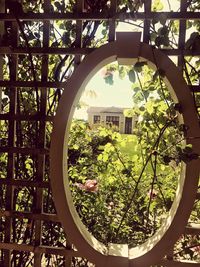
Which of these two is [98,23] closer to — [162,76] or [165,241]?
[162,76]

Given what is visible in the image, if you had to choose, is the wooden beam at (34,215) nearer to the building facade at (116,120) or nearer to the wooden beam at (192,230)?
the wooden beam at (192,230)

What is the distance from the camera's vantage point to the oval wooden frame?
1313 mm

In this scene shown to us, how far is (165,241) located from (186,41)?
869 mm

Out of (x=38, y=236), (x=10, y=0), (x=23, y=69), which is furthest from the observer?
(x=23, y=69)

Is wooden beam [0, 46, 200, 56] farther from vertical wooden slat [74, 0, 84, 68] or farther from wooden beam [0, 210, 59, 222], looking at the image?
wooden beam [0, 210, 59, 222]

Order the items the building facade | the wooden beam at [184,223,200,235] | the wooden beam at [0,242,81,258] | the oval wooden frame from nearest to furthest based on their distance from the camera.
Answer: the oval wooden frame
the wooden beam at [184,223,200,235]
the wooden beam at [0,242,81,258]
the building facade

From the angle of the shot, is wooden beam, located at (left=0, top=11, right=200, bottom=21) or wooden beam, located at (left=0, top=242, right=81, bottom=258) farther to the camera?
wooden beam, located at (left=0, top=242, right=81, bottom=258)

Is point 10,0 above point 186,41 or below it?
above

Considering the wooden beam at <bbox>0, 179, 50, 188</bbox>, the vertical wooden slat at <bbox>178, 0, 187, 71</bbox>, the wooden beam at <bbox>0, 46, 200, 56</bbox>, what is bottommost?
the wooden beam at <bbox>0, 179, 50, 188</bbox>

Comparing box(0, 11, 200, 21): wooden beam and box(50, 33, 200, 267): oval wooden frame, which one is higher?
box(0, 11, 200, 21): wooden beam

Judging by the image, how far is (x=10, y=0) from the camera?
1.45 meters

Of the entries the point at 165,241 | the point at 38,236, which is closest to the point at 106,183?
the point at 38,236

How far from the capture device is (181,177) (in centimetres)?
138

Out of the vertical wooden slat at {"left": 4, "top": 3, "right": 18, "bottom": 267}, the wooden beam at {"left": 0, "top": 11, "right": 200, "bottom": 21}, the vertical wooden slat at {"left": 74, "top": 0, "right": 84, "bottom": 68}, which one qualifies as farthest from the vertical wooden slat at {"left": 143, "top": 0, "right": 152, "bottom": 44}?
the vertical wooden slat at {"left": 4, "top": 3, "right": 18, "bottom": 267}
